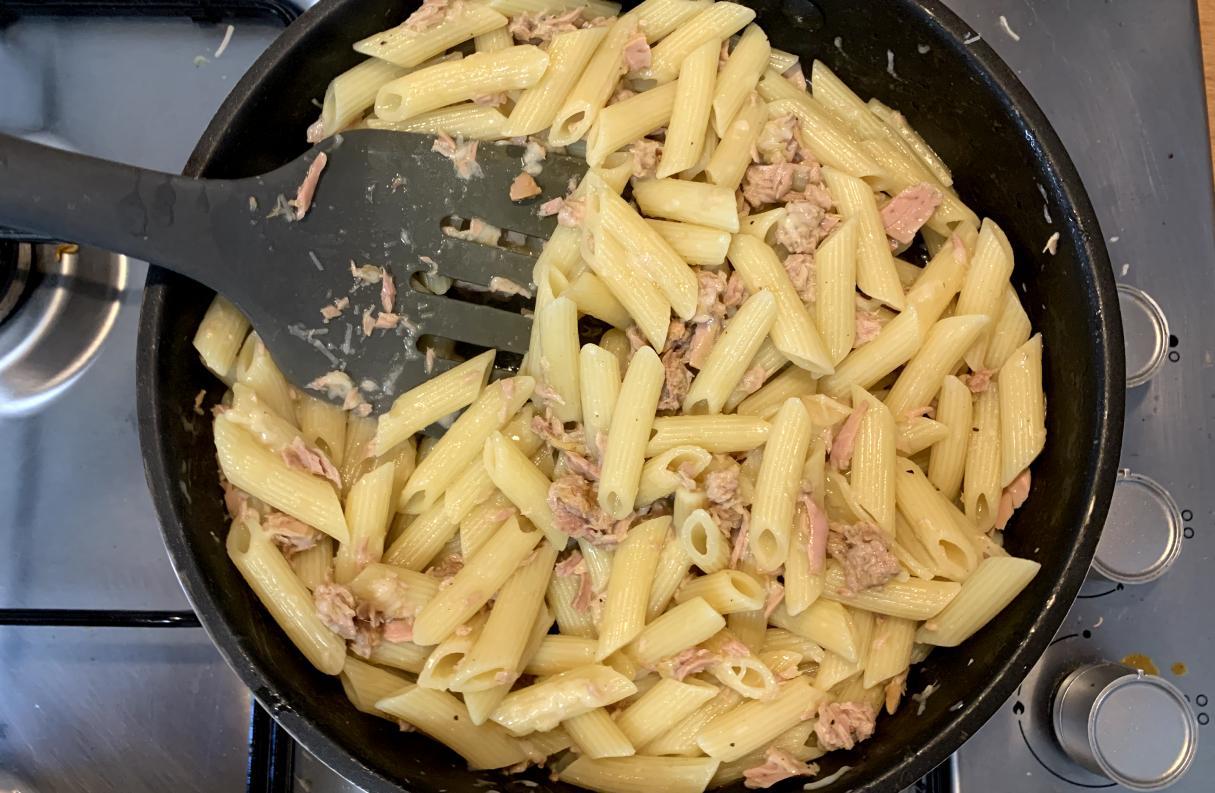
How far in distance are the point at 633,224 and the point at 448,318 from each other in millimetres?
371

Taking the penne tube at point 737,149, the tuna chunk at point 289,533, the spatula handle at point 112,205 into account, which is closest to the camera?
the spatula handle at point 112,205

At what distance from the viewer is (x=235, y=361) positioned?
1.55m

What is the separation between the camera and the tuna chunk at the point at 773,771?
4.67 feet

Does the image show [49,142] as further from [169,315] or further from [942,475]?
[942,475]

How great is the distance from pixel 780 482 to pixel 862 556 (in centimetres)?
18

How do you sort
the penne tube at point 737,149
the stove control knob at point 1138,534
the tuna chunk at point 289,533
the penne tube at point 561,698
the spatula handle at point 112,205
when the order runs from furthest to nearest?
the stove control knob at point 1138,534 < the penne tube at point 737,149 < the tuna chunk at point 289,533 < the penne tube at point 561,698 < the spatula handle at point 112,205

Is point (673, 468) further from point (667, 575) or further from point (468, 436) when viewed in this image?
point (468, 436)

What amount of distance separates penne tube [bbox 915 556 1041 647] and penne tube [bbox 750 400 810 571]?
0.30 metres

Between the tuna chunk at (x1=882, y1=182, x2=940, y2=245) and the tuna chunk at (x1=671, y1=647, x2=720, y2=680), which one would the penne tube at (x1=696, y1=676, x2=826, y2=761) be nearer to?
the tuna chunk at (x1=671, y1=647, x2=720, y2=680)

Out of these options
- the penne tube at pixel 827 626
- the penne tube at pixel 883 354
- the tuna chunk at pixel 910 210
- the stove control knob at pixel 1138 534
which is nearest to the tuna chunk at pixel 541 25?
the tuna chunk at pixel 910 210

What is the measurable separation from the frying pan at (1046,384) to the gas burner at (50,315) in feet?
1.73

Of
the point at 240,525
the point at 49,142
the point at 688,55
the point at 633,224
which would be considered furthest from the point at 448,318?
the point at 49,142

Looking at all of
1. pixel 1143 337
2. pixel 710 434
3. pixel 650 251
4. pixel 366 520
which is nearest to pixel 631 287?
pixel 650 251

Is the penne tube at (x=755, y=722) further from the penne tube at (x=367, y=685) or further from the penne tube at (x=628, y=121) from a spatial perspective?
the penne tube at (x=628, y=121)
